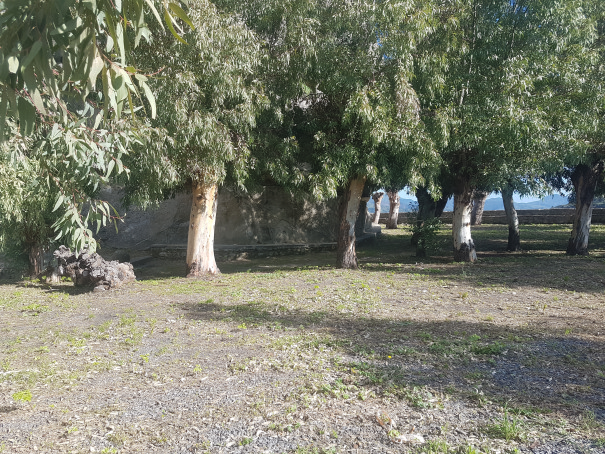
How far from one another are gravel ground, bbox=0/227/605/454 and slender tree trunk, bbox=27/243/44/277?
3036 millimetres

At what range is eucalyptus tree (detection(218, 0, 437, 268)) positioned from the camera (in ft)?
35.8

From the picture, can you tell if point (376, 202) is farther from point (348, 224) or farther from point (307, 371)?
point (307, 371)

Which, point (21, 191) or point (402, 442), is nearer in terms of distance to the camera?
point (402, 442)

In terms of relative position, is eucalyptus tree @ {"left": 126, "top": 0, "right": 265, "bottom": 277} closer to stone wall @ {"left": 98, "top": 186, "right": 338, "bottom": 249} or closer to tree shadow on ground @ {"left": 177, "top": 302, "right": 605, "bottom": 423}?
tree shadow on ground @ {"left": 177, "top": 302, "right": 605, "bottom": 423}

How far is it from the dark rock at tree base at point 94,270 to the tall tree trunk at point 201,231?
65.7 inches

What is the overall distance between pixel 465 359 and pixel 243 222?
14072 mm

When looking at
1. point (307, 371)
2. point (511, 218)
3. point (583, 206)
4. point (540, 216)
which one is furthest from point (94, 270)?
point (540, 216)

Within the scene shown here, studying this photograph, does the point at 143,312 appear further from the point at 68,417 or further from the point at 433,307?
the point at 433,307

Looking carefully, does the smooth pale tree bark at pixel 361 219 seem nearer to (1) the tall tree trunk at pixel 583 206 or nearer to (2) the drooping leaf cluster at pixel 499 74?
(1) the tall tree trunk at pixel 583 206

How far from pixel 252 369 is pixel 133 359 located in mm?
1488

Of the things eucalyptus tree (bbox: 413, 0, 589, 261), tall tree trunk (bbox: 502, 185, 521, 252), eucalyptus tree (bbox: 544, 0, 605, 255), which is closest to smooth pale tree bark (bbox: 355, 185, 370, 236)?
tall tree trunk (bbox: 502, 185, 521, 252)

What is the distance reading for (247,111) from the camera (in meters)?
10.7

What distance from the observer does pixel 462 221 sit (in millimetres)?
14078

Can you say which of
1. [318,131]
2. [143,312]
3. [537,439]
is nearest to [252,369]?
[537,439]
